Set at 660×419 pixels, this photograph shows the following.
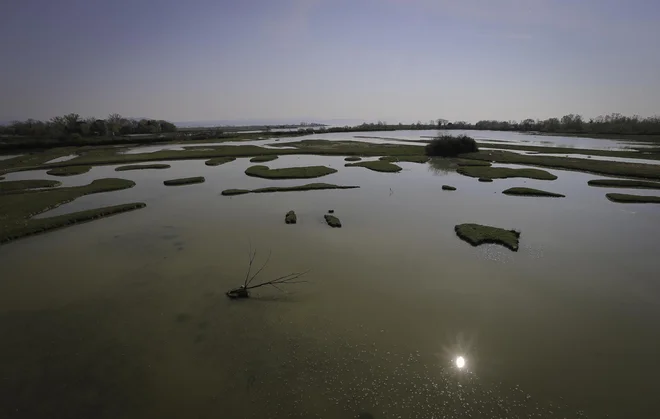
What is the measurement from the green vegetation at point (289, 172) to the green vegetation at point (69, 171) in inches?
952

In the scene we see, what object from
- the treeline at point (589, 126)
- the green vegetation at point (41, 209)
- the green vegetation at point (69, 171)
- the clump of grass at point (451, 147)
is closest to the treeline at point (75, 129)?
the green vegetation at point (69, 171)

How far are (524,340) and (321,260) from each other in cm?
1054

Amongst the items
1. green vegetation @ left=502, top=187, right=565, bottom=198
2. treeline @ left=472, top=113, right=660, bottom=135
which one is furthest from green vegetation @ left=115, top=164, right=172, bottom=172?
treeline @ left=472, top=113, right=660, bottom=135

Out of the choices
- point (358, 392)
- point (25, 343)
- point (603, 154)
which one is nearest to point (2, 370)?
point (25, 343)

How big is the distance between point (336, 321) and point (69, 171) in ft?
170

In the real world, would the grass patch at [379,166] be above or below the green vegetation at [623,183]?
above

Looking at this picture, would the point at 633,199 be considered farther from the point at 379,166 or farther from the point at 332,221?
the point at 379,166

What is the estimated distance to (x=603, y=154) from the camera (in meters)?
63.2

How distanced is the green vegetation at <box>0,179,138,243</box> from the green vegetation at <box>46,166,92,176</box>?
11980 mm

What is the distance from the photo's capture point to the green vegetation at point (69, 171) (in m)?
46.8

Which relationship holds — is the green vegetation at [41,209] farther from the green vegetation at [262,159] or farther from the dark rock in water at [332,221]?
the green vegetation at [262,159]

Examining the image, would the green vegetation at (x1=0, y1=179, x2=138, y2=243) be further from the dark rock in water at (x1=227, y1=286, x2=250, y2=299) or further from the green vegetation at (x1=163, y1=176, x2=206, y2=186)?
the dark rock in water at (x1=227, y1=286, x2=250, y2=299)

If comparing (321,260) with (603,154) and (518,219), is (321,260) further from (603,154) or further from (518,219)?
(603,154)

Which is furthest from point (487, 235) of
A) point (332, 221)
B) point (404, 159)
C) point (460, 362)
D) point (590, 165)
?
point (590, 165)
